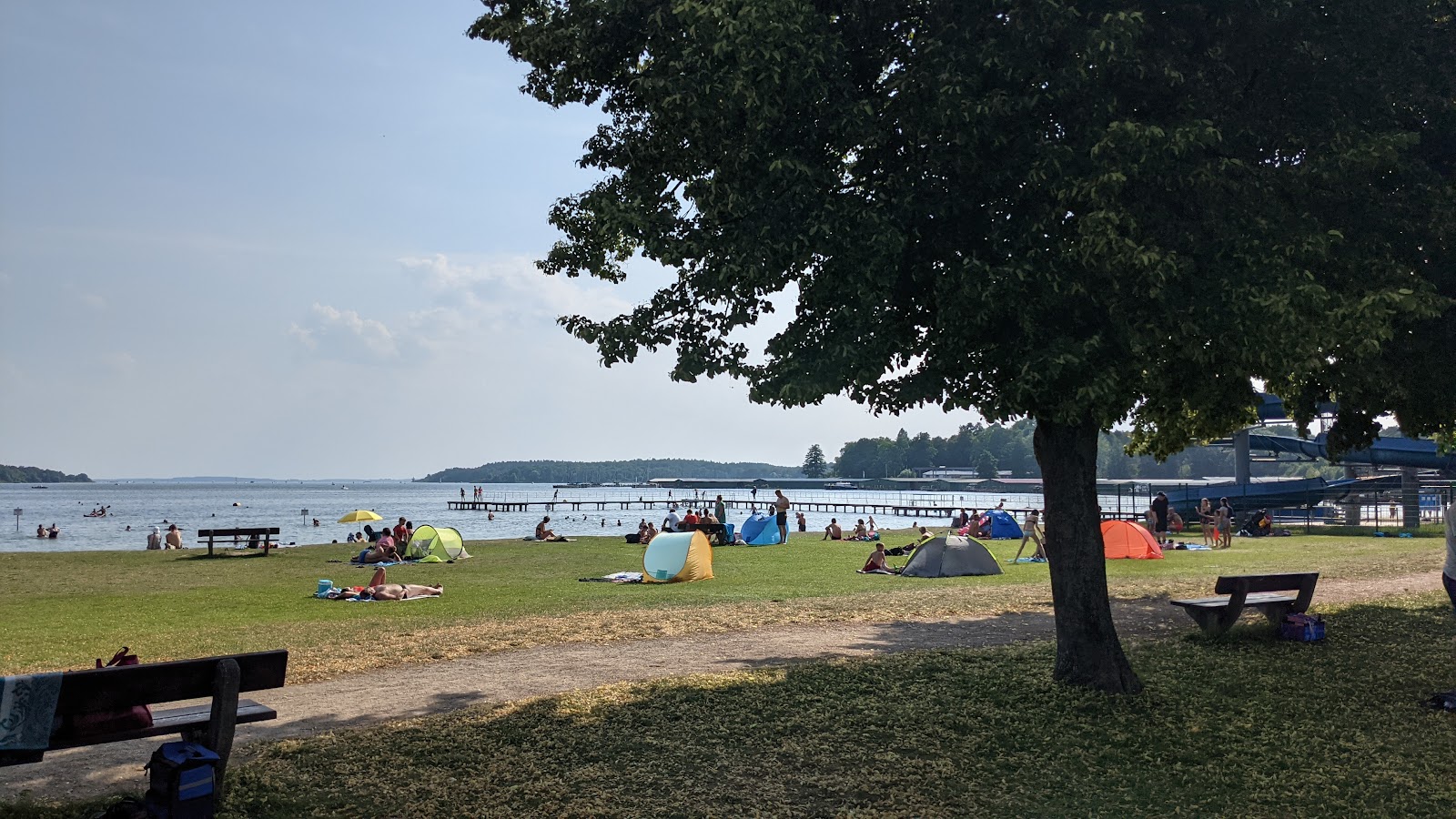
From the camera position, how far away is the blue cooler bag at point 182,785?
5.86 m

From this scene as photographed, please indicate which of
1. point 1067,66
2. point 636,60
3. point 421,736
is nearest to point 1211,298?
point 1067,66

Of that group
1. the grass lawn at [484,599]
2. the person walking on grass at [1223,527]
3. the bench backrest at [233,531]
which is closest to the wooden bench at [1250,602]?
the grass lawn at [484,599]

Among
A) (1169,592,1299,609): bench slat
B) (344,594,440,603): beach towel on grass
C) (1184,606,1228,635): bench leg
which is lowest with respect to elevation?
(344,594,440,603): beach towel on grass

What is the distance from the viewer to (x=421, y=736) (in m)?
8.16

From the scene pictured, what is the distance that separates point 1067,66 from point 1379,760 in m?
5.92

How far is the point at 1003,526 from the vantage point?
39594 mm

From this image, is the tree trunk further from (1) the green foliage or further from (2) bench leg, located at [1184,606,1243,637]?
(2) bench leg, located at [1184,606,1243,637]

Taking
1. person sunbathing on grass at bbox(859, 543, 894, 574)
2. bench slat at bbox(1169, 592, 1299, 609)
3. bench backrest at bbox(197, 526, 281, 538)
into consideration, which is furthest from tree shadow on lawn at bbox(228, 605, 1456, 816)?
bench backrest at bbox(197, 526, 281, 538)

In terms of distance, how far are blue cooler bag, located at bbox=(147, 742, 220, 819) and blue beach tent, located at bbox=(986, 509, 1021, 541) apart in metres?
36.0

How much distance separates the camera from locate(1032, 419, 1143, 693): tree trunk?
9.78 m

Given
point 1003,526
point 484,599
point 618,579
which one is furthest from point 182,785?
point 1003,526

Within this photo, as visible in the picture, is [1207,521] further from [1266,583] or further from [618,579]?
[1266,583]

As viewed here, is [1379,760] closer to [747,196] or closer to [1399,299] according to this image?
[1399,299]

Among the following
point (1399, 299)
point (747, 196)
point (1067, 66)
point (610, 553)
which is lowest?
point (610, 553)
